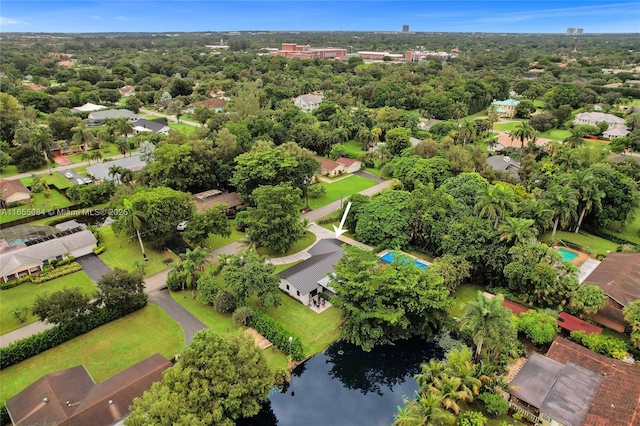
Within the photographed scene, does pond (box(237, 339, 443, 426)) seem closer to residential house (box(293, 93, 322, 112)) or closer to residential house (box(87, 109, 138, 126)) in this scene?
residential house (box(87, 109, 138, 126))

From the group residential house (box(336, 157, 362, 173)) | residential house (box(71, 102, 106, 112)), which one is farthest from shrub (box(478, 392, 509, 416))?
residential house (box(71, 102, 106, 112))

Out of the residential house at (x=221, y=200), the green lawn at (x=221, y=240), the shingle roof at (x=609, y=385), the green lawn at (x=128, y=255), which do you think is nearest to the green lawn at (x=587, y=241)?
the shingle roof at (x=609, y=385)

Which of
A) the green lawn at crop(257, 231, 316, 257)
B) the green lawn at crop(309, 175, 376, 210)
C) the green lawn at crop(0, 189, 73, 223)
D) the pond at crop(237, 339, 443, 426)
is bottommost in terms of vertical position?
the pond at crop(237, 339, 443, 426)

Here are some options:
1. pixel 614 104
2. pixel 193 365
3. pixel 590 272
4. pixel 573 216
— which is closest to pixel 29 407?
pixel 193 365

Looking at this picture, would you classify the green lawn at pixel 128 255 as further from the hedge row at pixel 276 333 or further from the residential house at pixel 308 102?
the residential house at pixel 308 102

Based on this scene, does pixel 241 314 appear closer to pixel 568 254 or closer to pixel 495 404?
pixel 495 404

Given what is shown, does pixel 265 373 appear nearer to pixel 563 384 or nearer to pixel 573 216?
pixel 563 384

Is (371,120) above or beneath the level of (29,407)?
above

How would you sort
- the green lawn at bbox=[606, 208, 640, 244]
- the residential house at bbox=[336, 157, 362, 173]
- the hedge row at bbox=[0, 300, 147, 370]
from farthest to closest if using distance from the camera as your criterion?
the residential house at bbox=[336, 157, 362, 173] < the green lawn at bbox=[606, 208, 640, 244] < the hedge row at bbox=[0, 300, 147, 370]
